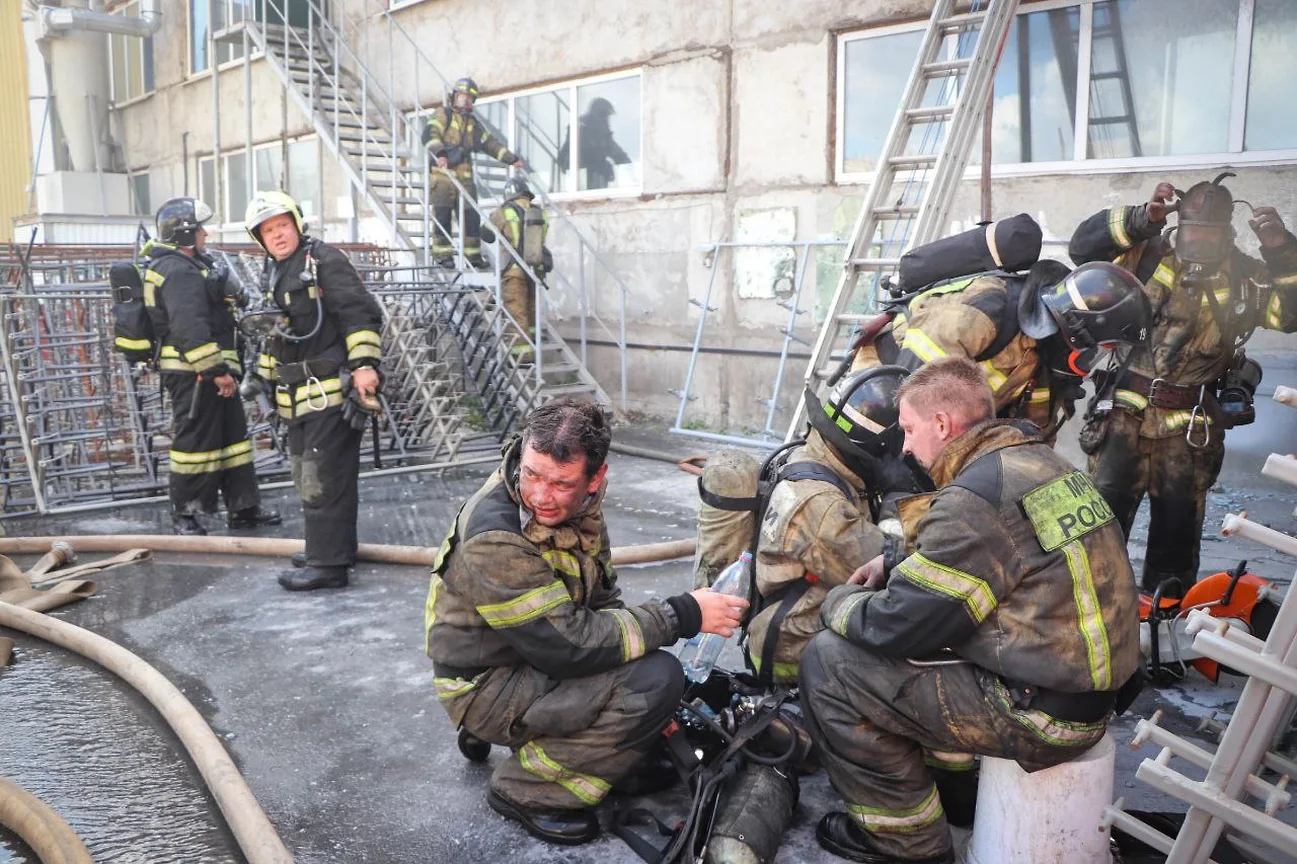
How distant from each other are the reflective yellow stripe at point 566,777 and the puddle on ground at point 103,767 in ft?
2.84

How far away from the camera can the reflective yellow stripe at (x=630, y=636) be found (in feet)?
9.77

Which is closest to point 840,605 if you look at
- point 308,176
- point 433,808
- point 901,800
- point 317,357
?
point 901,800

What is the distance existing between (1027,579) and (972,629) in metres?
0.19

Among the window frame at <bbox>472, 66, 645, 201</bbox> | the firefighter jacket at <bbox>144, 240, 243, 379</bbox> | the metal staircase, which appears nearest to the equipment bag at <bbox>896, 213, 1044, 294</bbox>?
the firefighter jacket at <bbox>144, 240, 243, 379</bbox>

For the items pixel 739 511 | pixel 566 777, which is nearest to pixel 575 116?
pixel 739 511

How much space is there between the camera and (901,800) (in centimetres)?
284

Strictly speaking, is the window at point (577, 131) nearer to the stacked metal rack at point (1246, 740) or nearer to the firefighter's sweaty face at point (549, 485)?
the firefighter's sweaty face at point (549, 485)

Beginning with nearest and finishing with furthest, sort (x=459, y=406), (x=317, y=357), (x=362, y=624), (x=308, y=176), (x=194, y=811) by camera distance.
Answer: (x=194, y=811) → (x=362, y=624) → (x=317, y=357) → (x=459, y=406) → (x=308, y=176)

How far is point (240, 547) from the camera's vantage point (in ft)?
19.3

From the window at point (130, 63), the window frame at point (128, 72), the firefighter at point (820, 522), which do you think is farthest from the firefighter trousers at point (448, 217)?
the window at point (130, 63)

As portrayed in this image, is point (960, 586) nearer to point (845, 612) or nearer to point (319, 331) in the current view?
point (845, 612)

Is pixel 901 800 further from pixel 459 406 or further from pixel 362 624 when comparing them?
pixel 459 406

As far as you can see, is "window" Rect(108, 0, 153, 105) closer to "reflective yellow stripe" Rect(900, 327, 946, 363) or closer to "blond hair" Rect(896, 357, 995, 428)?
"reflective yellow stripe" Rect(900, 327, 946, 363)

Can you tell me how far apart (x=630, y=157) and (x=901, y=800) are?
879cm
